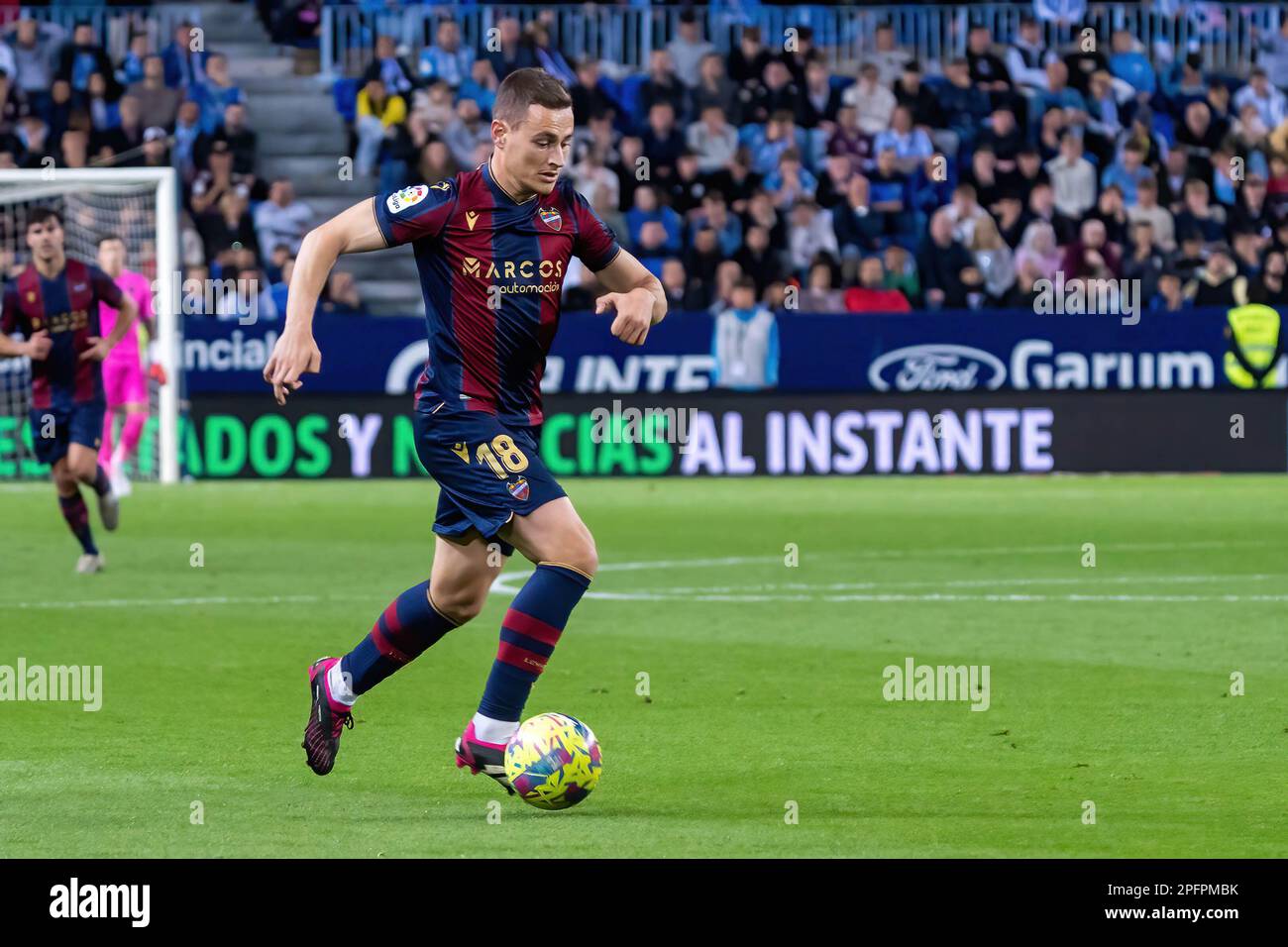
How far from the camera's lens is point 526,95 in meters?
7.11

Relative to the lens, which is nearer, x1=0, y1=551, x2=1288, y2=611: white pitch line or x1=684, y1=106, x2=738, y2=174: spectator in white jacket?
x1=0, y1=551, x2=1288, y2=611: white pitch line

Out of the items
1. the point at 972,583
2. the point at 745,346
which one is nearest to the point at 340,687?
the point at 972,583

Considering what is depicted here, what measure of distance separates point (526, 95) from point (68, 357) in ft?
27.4

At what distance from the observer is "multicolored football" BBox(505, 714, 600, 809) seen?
686cm

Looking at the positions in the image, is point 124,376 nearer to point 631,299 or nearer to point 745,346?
point 745,346

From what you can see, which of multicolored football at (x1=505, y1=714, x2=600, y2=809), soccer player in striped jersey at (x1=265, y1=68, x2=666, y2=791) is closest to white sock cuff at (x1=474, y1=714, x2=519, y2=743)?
soccer player in striped jersey at (x1=265, y1=68, x2=666, y2=791)

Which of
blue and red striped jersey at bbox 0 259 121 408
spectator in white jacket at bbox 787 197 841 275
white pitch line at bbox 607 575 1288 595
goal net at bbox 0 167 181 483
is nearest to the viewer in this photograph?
white pitch line at bbox 607 575 1288 595

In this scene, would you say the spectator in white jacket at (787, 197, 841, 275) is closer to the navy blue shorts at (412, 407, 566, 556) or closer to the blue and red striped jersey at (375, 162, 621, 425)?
the blue and red striped jersey at (375, 162, 621, 425)

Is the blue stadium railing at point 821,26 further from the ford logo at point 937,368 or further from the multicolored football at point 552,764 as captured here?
the multicolored football at point 552,764

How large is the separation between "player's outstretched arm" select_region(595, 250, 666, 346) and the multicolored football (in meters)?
1.14

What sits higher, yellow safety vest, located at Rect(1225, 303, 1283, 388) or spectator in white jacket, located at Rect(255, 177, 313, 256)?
spectator in white jacket, located at Rect(255, 177, 313, 256)

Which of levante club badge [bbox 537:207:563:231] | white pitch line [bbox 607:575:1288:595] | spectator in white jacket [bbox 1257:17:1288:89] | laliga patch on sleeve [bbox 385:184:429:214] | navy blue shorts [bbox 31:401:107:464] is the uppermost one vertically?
spectator in white jacket [bbox 1257:17:1288:89]

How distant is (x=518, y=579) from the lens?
14.2m

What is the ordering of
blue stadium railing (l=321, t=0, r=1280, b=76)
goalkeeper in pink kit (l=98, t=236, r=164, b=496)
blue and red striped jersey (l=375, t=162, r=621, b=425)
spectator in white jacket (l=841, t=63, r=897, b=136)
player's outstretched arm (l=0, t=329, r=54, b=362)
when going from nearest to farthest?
blue and red striped jersey (l=375, t=162, r=621, b=425) → player's outstretched arm (l=0, t=329, r=54, b=362) → goalkeeper in pink kit (l=98, t=236, r=164, b=496) → spectator in white jacket (l=841, t=63, r=897, b=136) → blue stadium railing (l=321, t=0, r=1280, b=76)
